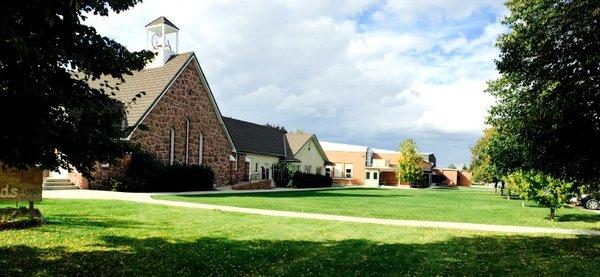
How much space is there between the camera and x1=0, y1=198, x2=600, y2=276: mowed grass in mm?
8211

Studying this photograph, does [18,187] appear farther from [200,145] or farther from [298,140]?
[298,140]

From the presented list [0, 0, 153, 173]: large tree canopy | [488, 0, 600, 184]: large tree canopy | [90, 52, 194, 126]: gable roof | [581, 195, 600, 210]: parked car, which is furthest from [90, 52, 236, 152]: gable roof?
[581, 195, 600, 210]: parked car

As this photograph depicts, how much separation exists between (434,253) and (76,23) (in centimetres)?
794

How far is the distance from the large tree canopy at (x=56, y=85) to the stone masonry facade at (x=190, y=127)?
2333cm

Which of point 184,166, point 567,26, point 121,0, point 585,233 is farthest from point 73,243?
point 184,166

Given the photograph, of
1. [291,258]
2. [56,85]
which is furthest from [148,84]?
[56,85]

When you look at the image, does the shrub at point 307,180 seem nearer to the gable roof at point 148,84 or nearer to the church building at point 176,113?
the church building at point 176,113

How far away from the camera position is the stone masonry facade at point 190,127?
3130 cm

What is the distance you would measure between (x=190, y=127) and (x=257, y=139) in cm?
1294

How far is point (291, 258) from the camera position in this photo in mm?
9148

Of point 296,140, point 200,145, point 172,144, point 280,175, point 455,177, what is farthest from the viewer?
point 455,177

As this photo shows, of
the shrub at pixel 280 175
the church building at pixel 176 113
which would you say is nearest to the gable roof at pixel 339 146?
the shrub at pixel 280 175

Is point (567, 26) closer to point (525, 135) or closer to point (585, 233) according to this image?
point (525, 135)

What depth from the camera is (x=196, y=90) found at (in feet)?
114
